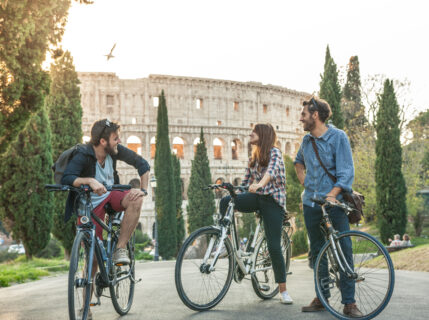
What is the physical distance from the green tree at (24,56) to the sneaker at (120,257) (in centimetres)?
571

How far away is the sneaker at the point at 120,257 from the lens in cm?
402

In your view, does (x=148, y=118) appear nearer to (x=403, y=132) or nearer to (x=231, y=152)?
(x=231, y=152)

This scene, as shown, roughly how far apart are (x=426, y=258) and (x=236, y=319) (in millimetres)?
7904

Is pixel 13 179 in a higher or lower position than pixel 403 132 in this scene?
lower

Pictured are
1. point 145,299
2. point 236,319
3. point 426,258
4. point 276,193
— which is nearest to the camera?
point 236,319

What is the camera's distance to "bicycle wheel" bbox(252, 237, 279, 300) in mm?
4996

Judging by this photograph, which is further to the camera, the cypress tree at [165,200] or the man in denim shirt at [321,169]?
the cypress tree at [165,200]

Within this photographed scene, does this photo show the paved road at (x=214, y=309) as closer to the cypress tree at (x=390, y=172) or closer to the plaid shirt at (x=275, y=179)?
the plaid shirt at (x=275, y=179)

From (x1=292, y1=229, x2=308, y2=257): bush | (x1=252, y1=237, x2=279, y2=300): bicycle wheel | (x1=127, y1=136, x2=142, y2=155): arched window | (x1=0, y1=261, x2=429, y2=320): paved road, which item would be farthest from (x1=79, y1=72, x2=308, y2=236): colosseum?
(x1=252, y1=237, x2=279, y2=300): bicycle wheel

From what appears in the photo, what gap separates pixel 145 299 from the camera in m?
5.43

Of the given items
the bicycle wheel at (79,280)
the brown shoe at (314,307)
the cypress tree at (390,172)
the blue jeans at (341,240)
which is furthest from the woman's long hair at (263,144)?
the cypress tree at (390,172)

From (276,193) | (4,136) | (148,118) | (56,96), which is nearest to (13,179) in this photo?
(56,96)

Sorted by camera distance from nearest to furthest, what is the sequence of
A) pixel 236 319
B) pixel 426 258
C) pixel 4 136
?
pixel 236 319, pixel 4 136, pixel 426 258

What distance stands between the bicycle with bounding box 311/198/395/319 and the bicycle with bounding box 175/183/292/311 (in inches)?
33.9
